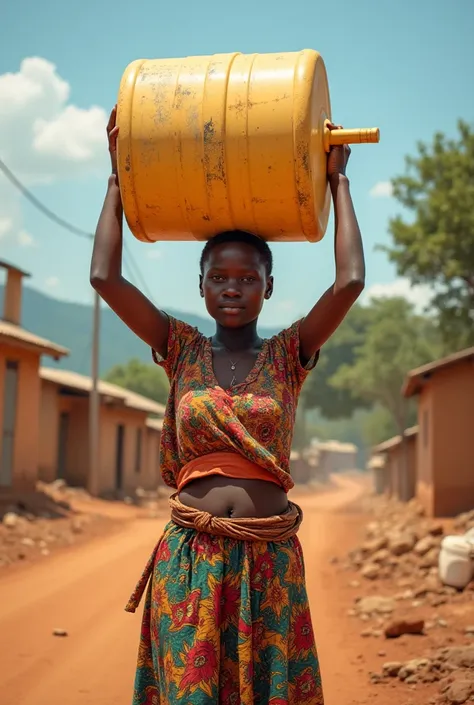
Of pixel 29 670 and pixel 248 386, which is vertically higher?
pixel 248 386

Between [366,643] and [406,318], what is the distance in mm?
33770

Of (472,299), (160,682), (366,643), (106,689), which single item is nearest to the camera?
(160,682)

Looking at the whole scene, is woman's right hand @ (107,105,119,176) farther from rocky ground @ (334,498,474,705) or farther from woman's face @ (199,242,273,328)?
rocky ground @ (334,498,474,705)

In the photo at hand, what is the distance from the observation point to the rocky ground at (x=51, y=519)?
35.2 ft

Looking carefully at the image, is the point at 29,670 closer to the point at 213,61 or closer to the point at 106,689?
the point at 106,689

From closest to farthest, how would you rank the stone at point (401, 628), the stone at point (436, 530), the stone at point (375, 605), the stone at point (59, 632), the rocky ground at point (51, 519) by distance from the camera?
the stone at point (59, 632) < the stone at point (401, 628) < the stone at point (375, 605) < the rocky ground at point (51, 519) < the stone at point (436, 530)

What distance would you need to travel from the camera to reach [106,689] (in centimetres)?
472

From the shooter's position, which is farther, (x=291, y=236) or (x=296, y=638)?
(x=291, y=236)

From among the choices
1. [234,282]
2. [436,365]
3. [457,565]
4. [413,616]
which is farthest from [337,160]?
[436,365]

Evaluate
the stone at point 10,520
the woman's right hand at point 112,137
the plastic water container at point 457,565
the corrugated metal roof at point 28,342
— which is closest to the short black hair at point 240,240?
the woman's right hand at point 112,137

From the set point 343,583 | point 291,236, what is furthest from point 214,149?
point 343,583

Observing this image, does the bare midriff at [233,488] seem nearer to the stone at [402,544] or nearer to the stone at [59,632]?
the stone at [59,632]

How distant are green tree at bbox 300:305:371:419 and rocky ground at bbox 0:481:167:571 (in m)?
27.1

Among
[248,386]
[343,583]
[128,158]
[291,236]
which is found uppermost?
[128,158]
